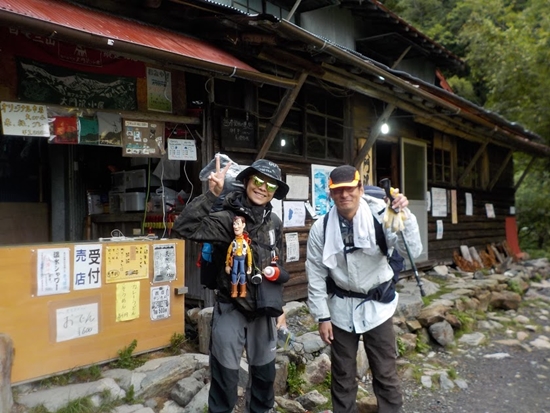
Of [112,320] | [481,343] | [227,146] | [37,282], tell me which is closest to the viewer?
[37,282]

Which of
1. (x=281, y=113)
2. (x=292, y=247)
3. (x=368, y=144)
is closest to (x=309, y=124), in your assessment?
(x=368, y=144)

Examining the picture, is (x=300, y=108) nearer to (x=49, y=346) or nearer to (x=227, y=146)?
(x=227, y=146)

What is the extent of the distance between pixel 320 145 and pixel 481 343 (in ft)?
13.3

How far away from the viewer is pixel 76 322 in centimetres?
407

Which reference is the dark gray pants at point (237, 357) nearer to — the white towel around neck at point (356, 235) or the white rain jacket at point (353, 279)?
the white rain jacket at point (353, 279)

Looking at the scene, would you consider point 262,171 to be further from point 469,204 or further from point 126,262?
point 469,204

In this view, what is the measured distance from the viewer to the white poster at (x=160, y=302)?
15.3 feet

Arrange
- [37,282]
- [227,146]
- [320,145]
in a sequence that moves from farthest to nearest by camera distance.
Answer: [320,145]
[227,146]
[37,282]

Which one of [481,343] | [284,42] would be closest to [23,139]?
[284,42]

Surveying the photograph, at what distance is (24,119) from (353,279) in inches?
133

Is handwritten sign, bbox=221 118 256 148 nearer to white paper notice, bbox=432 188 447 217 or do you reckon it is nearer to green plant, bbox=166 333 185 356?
green plant, bbox=166 333 185 356

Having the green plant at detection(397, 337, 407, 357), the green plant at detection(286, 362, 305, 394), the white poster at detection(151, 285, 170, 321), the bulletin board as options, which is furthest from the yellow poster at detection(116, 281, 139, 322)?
the green plant at detection(397, 337, 407, 357)

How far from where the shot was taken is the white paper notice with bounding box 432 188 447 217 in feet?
35.4

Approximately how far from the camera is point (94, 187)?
6.40m
